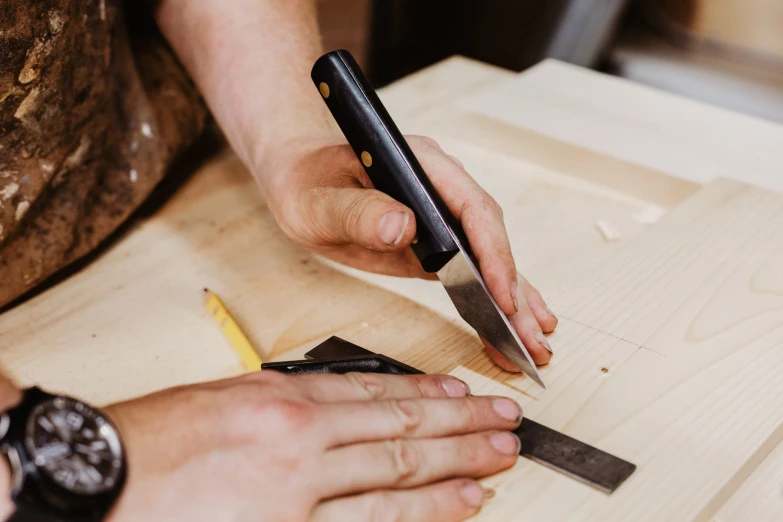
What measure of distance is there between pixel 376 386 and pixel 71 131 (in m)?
0.68

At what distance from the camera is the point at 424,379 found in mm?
853

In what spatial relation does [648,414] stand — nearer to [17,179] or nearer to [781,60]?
[17,179]

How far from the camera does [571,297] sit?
1.06m

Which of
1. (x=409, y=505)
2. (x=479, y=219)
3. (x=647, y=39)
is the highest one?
(x=479, y=219)

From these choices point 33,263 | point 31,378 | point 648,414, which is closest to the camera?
point 648,414

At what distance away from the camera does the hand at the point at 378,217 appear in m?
0.96

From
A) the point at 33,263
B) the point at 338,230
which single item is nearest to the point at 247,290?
the point at 338,230

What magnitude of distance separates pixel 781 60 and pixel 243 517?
2093 millimetres

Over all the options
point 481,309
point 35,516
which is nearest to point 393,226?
point 481,309

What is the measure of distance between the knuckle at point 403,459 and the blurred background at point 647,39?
1756 mm

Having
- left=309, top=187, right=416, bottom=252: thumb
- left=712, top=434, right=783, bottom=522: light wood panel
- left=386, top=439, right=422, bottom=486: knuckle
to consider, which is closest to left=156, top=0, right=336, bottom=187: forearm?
left=309, top=187, right=416, bottom=252: thumb

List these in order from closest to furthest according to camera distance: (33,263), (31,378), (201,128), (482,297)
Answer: (482,297), (31,378), (33,263), (201,128)

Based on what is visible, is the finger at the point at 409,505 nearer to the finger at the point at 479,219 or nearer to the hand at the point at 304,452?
the hand at the point at 304,452

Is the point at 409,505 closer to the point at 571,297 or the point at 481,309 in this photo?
the point at 481,309
